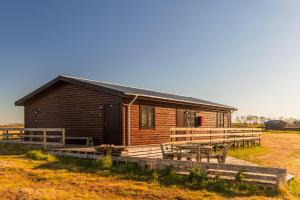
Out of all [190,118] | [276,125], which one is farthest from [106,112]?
[276,125]

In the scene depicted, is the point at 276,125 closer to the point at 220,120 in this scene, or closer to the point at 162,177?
the point at 220,120

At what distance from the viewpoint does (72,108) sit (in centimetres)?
2034

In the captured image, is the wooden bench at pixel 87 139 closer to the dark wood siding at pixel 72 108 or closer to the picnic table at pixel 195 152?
the dark wood siding at pixel 72 108

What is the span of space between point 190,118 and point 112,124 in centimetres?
755

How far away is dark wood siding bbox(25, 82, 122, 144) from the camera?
18797 mm

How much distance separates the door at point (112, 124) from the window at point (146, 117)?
1.65 meters

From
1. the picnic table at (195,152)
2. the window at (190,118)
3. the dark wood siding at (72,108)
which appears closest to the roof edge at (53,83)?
the dark wood siding at (72,108)

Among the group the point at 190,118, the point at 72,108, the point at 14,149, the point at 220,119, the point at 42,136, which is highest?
the point at 72,108

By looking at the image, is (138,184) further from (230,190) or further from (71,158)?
(71,158)

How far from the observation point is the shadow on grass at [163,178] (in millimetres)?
9716

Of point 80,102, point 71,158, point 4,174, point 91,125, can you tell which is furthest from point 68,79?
point 4,174

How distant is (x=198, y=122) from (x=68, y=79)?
32.6 feet

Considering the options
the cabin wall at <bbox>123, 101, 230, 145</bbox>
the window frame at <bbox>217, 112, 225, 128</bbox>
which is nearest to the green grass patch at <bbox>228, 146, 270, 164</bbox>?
the cabin wall at <bbox>123, 101, 230, 145</bbox>

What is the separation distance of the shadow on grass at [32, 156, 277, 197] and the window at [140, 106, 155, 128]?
522cm
